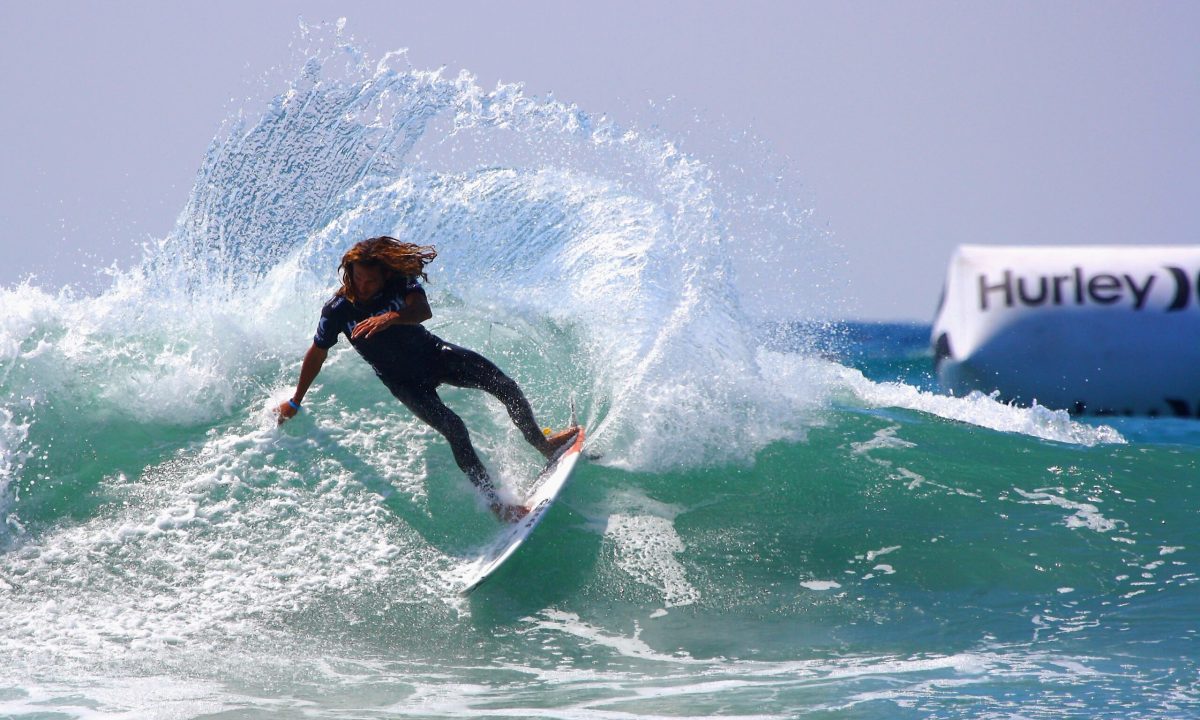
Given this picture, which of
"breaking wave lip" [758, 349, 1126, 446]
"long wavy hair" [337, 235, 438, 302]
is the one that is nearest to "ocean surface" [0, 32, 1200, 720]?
"breaking wave lip" [758, 349, 1126, 446]

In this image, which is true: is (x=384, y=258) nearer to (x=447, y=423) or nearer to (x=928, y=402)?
(x=447, y=423)

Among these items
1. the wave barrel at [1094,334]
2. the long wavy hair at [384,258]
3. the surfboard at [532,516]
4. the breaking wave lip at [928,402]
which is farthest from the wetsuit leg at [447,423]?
the wave barrel at [1094,334]

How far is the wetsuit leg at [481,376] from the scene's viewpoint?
5457mm

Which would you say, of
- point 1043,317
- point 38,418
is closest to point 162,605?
point 38,418

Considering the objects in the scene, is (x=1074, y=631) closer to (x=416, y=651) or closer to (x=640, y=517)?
(x=640, y=517)

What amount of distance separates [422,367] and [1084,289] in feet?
27.6

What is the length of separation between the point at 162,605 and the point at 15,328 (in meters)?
3.10

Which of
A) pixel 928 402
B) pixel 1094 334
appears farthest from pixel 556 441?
pixel 1094 334

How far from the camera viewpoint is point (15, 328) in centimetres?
703

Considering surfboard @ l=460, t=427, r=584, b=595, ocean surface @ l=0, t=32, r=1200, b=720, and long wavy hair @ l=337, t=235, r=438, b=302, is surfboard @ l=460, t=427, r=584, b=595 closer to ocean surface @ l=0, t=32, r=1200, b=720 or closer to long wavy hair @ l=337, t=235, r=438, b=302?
ocean surface @ l=0, t=32, r=1200, b=720

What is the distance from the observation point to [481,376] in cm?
546

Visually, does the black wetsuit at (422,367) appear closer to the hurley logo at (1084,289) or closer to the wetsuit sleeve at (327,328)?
the wetsuit sleeve at (327,328)

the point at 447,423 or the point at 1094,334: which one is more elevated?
the point at 1094,334

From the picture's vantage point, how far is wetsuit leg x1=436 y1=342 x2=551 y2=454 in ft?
17.9
